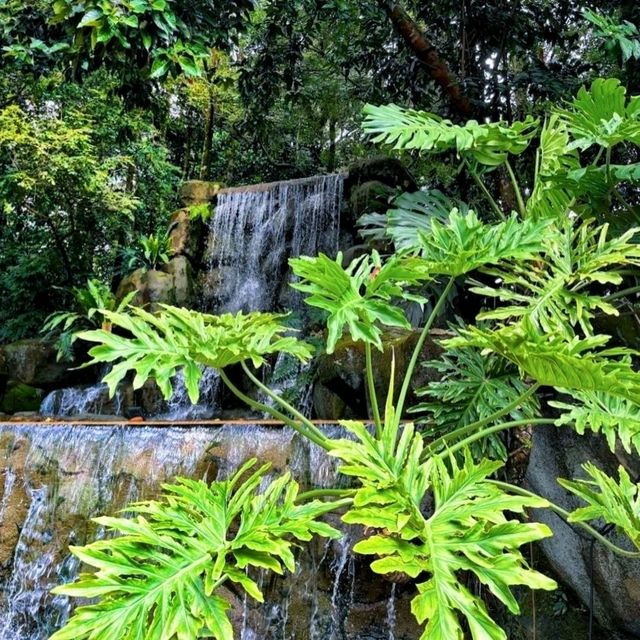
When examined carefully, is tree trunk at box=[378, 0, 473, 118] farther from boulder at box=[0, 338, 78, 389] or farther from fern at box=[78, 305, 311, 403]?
boulder at box=[0, 338, 78, 389]

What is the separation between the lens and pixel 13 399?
670 centimetres

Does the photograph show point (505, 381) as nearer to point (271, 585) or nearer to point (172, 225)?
point (271, 585)

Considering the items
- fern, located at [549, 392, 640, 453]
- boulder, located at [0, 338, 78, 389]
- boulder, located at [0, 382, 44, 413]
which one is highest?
fern, located at [549, 392, 640, 453]

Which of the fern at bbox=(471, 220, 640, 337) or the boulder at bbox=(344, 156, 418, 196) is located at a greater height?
the boulder at bbox=(344, 156, 418, 196)

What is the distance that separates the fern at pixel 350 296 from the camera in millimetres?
1619

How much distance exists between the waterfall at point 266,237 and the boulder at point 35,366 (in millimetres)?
1990

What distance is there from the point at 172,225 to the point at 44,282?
2.18 m

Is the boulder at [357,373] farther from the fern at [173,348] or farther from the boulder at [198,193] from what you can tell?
the boulder at [198,193]

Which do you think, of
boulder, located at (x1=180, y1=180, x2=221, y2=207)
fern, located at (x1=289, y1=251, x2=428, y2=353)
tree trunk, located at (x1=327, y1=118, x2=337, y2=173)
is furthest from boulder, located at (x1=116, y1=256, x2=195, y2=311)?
fern, located at (x1=289, y1=251, x2=428, y2=353)

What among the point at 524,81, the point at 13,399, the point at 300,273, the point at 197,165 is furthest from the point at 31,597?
the point at 197,165

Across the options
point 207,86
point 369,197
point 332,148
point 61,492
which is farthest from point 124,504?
point 332,148

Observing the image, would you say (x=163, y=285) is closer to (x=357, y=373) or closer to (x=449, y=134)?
(x=357, y=373)

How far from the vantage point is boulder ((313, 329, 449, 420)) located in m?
3.94

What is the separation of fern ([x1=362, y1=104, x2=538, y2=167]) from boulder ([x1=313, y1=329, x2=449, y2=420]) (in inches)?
57.6
